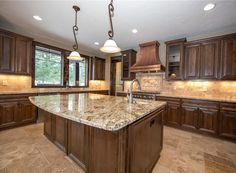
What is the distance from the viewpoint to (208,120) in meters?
2.92

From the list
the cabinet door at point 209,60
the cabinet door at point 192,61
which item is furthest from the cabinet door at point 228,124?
the cabinet door at point 192,61

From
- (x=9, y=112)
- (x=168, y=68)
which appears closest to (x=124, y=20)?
(x=168, y=68)

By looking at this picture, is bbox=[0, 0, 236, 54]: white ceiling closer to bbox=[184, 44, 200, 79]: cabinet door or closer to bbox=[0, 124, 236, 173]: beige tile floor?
bbox=[184, 44, 200, 79]: cabinet door

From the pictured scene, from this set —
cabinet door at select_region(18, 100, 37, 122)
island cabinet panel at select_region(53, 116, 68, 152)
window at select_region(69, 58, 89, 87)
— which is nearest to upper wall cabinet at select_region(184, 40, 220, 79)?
island cabinet panel at select_region(53, 116, 68, 152)

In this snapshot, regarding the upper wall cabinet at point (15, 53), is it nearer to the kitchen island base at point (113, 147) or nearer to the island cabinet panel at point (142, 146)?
the kitchen island base at point (113, 147)

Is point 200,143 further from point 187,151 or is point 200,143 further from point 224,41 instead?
point 224,41

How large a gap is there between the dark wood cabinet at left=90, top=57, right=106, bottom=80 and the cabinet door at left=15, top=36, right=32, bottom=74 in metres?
2.53

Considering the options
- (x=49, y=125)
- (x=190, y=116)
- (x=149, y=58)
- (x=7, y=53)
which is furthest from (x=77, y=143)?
(x=149, y=58)

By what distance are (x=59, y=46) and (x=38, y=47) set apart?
70cm

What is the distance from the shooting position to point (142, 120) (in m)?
1.30

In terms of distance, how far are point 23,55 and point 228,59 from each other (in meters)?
5.59

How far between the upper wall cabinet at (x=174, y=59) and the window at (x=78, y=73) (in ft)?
11.8

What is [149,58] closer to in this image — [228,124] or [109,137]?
[228,124]

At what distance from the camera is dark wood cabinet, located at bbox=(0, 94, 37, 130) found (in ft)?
9.33
